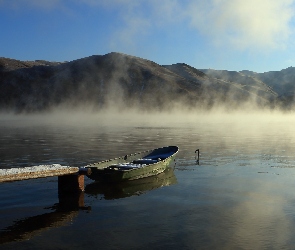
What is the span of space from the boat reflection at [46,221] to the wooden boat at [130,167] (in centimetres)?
264

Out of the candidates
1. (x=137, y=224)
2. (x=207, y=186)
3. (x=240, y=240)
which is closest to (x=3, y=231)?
(x=137, y=224)

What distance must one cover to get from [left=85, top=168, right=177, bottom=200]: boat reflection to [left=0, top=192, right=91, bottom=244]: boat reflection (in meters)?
2.16

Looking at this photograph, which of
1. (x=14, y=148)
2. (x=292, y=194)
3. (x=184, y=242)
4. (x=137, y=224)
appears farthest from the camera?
(x=14, y=148)

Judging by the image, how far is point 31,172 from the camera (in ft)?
70.1

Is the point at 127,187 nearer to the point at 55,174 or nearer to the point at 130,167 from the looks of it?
the point at 130,167

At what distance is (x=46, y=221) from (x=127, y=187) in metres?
8.77

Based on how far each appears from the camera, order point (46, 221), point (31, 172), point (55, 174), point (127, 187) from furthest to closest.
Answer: point (127, 187) → point (55, 174) → point (31, 172) → point (46, 221)

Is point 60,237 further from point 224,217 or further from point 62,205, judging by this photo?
point 224,217

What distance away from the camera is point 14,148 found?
51.0 metres

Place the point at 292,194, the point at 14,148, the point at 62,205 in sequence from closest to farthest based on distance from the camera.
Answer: the point at 62,205
the point at 292,194
the point at 14,148

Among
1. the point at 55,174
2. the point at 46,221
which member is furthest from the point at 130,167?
the point at 46,221

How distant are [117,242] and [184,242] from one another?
2.91 meters

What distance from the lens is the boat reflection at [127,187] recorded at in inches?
990

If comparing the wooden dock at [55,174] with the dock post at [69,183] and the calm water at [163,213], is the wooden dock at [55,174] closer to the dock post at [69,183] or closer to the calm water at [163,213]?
the dock post at [69,183]
